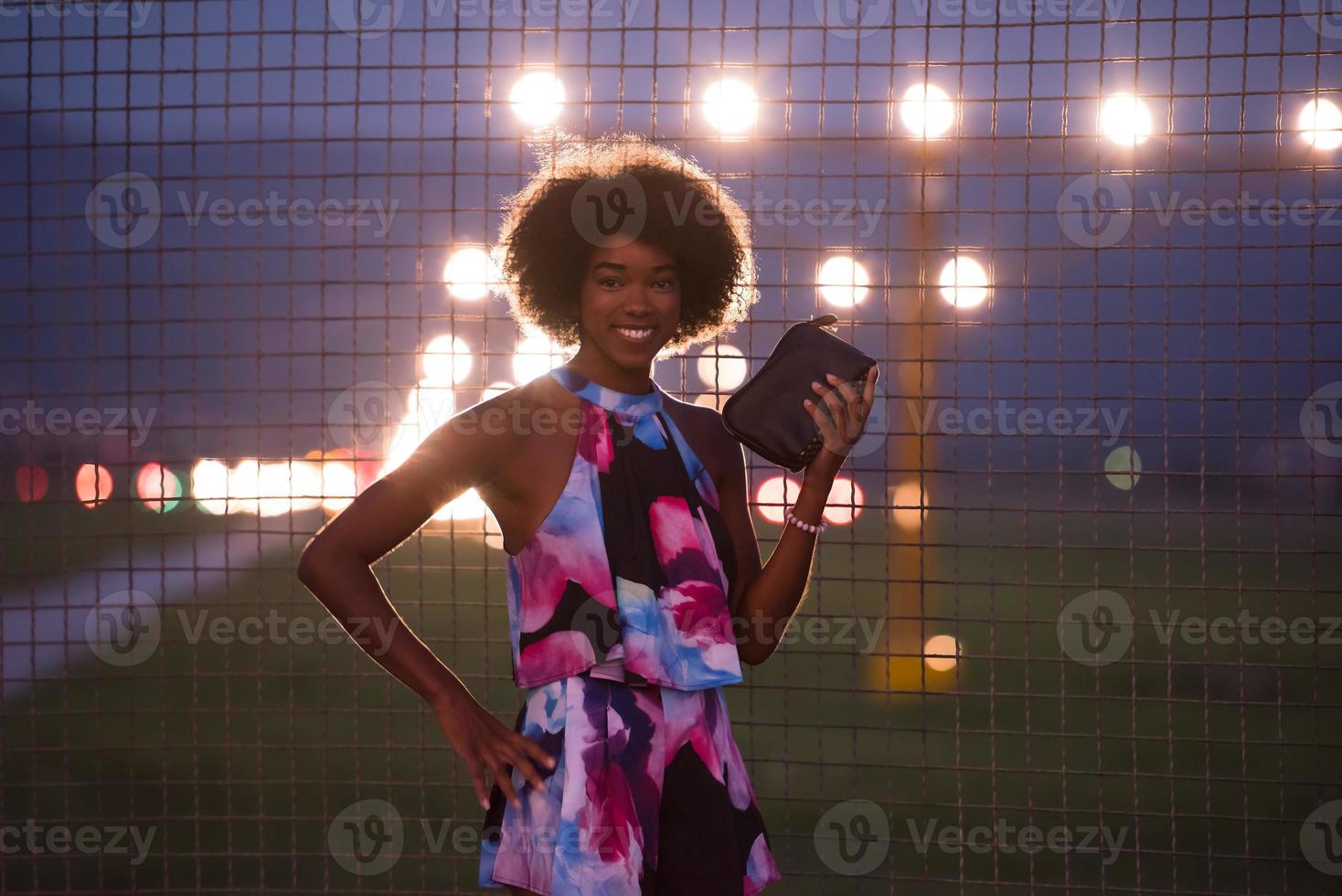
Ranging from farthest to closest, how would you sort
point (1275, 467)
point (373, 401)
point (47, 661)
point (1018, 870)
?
point (47, 661) < point (1018, 870) < point (373, 401) < point (1275, 467)

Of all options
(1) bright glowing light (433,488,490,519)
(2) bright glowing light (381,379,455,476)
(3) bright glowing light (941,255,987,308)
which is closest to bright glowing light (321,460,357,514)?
(2) bright glowing light (381,379,455,476)

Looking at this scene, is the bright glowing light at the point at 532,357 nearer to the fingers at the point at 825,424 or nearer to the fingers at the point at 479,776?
the fingers at the point at 825,424

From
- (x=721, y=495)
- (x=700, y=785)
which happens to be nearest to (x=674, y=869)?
(x=700, y=785)

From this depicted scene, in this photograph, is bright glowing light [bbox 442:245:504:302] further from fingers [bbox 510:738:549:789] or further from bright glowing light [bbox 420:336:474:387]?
fingers [bbox 510:738:549:789]

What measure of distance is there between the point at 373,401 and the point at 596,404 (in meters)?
1.71

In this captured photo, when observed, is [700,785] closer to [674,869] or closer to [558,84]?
[674,869]

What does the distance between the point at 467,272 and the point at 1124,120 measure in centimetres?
219

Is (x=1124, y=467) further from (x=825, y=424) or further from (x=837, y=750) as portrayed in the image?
(x=837, y=750)

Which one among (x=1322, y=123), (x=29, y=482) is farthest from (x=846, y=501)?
(x=29, y=482)

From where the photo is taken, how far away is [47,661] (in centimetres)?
1028

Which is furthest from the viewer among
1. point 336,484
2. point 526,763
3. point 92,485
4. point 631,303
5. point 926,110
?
point 336,484

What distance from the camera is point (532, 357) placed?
379 centimetres

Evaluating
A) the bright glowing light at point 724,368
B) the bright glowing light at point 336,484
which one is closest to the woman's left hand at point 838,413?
the bright glowing light at point 724,368

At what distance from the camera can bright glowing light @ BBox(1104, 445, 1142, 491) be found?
3588 mm
